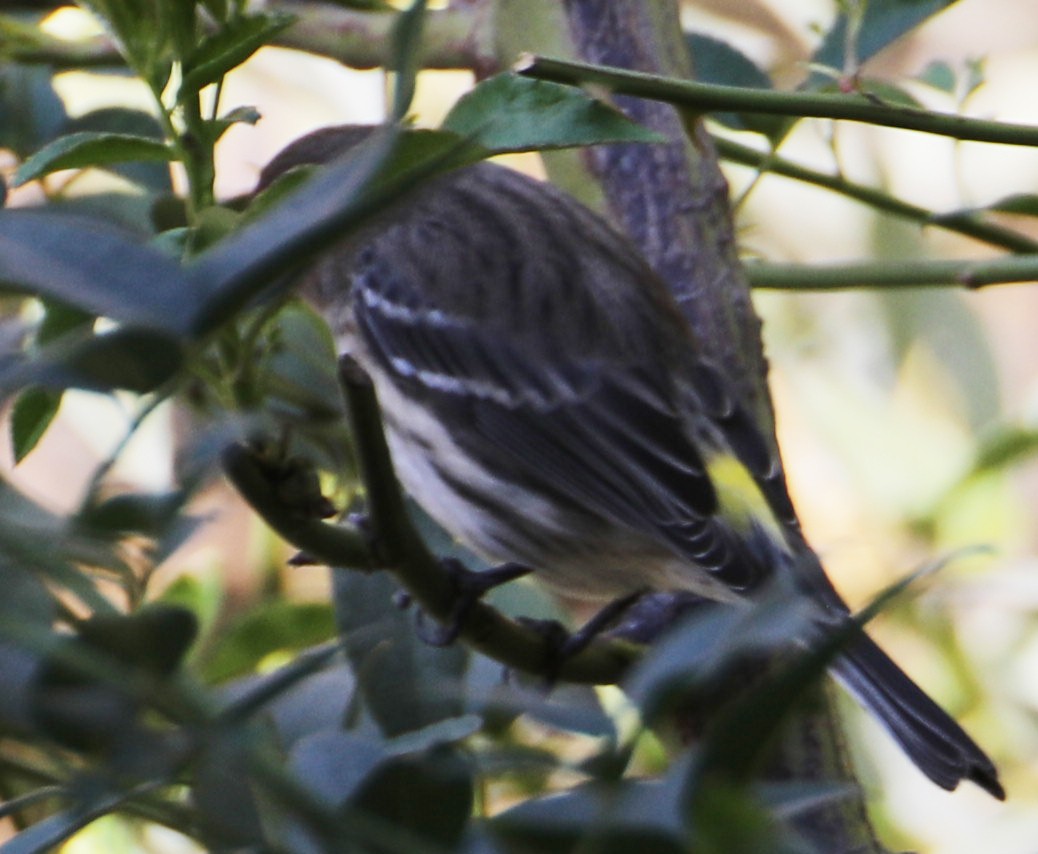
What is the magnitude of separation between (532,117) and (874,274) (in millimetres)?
788

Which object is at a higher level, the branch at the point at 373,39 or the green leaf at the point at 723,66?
the branch at the point at 373,39

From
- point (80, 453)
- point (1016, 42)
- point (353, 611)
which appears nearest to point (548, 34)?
point (353, 611)

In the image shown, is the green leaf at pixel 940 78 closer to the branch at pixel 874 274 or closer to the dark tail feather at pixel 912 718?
the branch at pixel 874 274

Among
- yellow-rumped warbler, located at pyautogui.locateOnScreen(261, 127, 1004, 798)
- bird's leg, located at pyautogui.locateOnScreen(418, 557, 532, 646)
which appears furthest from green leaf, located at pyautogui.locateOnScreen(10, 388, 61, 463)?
yellow-rumped warbler, located at pyautogui.locateOnScreen(261, 127, 1004, 798)

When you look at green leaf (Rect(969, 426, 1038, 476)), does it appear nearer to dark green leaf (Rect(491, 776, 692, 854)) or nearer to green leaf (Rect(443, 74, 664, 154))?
green leaf (Rect(443, 74, 664, 154))

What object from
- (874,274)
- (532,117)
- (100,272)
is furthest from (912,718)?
(100,272)

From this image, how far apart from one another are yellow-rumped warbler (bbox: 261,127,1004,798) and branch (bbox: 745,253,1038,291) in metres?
0.10

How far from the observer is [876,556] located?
8.13 feet

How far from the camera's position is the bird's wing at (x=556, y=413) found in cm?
169

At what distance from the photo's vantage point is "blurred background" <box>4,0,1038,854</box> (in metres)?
2.25

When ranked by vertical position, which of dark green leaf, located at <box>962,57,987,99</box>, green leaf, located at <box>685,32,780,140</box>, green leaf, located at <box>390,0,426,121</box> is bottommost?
green leaf, located at <box>685,32,780,140</box>

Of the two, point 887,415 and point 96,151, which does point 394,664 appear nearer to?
point 96,151

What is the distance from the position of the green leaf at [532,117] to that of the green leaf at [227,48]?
0.15m

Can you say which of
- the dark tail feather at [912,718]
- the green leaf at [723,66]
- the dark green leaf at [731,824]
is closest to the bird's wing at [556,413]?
the dark tail feather at [912,718]
